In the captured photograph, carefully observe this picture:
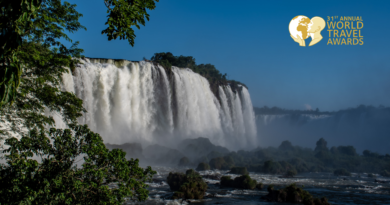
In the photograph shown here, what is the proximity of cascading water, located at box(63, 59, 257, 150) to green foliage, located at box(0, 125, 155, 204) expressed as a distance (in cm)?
1605

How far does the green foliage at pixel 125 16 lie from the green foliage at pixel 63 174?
2201mm

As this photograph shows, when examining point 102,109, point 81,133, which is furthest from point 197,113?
point 81,133

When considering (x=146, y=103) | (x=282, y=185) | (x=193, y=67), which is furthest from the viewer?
(x=193, y=67)

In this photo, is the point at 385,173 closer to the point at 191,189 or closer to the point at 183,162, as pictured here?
the point at 183,162

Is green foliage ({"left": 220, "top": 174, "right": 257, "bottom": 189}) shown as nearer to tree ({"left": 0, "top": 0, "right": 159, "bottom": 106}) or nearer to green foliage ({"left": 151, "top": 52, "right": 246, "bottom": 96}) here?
tree ({"left": 0, "top": 0, "right": 159, "bottom": 106})

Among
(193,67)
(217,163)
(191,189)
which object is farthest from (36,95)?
(193,67)

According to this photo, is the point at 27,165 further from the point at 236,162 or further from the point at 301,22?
the point at 236,162

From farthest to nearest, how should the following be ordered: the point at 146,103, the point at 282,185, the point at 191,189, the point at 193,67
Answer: the point at 193,67 → the point at 146,103 → the point at 282,185 → the point at 191,189

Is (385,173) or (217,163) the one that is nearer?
(217,163)

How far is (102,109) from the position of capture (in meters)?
24.8

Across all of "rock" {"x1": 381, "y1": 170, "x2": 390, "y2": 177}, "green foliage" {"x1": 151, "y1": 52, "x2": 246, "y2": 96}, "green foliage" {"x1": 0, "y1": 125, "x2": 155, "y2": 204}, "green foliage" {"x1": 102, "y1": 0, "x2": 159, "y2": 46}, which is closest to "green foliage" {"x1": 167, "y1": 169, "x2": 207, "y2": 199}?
"green foliage" {"x1": 0, "y1": 125, "x2": 155, "y2": 204}

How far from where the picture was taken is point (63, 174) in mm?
5102

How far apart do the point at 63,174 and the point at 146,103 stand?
81.1 ft

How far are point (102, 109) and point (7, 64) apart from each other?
23067 mm
